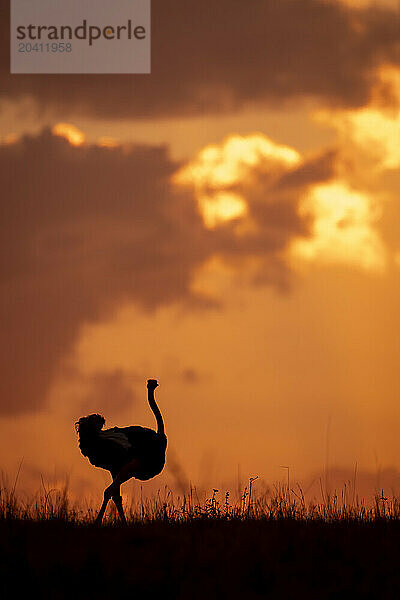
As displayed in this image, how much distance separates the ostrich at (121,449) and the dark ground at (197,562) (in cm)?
192

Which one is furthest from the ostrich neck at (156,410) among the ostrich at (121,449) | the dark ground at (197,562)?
the dark ground at (197,562)

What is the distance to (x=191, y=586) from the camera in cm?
873

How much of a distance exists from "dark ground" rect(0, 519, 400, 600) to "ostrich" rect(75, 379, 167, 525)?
1.92 metres

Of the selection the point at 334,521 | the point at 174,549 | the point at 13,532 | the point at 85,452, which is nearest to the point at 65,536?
the point at 13,532

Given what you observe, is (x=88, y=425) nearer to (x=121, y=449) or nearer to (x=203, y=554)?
(x=121, y=449)

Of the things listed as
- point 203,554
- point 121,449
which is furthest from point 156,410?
point 203,554

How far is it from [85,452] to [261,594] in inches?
231

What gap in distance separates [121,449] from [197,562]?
466cm

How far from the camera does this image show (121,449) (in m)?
14.1

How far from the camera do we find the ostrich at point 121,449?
14000 mm

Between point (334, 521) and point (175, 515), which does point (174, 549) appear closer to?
point (175, 515)

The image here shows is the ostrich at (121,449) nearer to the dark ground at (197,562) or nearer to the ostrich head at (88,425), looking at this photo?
the ostrich head at (88,425)

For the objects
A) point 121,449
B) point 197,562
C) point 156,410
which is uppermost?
point 156,410

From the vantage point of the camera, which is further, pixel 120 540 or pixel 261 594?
pixel 120 540
